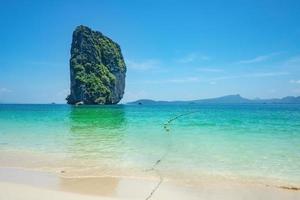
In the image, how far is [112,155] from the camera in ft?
38.2

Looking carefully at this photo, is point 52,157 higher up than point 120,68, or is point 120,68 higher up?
point 120,68

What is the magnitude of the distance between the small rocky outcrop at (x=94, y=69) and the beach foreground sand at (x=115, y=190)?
94.6 m

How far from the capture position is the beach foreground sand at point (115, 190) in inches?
246

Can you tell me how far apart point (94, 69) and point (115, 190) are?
103891mm

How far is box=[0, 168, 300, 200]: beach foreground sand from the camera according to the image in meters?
6.25

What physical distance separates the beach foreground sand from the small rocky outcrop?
310ft

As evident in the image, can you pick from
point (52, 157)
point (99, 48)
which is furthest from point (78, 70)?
point (52, 157)

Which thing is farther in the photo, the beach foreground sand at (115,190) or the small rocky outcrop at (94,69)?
the small rocky outcrop at (94,69)

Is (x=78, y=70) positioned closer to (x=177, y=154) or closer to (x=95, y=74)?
(x=95, y=74)

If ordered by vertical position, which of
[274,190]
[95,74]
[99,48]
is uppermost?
[99,48]

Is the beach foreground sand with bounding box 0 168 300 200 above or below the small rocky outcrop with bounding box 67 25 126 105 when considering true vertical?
below

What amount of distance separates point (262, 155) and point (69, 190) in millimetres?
7493

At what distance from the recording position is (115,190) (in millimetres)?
6957

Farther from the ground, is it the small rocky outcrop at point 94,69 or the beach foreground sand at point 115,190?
the small rocky outcrop at point 94,69
